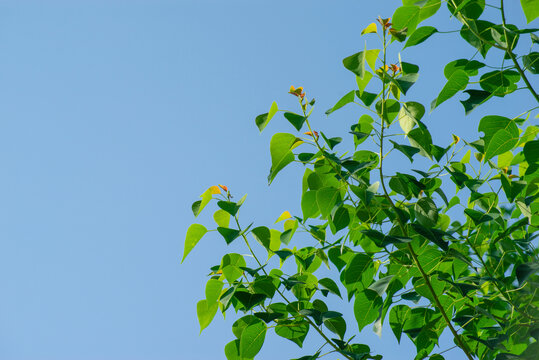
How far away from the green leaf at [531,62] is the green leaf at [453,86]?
110 mm

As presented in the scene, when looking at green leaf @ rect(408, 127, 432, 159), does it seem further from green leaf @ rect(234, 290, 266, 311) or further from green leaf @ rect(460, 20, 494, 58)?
green leaf @ rect(234, 290, 266, 311)

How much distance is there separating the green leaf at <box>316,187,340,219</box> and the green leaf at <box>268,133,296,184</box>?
0.10 meters

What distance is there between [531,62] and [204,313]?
2.68 ft

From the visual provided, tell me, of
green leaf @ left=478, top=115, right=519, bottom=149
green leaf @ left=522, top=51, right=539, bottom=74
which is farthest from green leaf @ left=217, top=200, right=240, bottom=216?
green leaf @ left=522, top=51, right=539, bottom=74

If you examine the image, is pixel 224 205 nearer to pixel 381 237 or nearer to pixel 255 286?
pixel 255 286

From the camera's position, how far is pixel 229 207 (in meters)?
1.04

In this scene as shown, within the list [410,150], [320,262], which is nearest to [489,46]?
[410,150]

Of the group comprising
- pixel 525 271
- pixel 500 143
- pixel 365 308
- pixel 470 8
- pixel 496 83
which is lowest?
pixel 525 271

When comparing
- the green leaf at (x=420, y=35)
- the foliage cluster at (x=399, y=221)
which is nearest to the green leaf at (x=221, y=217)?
the foliage cluster at (x=399, y=221)

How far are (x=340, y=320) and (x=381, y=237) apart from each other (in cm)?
27

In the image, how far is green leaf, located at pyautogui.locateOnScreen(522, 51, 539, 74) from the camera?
97 centimetres

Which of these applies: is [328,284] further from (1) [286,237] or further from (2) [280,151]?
(2) [280,151]

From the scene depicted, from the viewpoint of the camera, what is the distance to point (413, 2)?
999mm

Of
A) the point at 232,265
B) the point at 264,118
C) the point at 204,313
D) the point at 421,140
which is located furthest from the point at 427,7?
the point at 204,313
